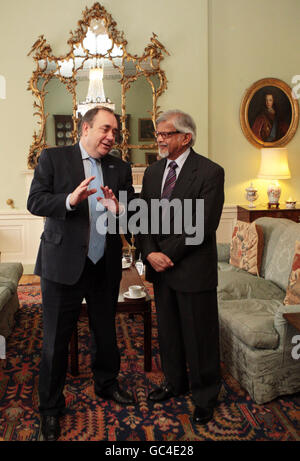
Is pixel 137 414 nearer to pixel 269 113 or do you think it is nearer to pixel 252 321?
pixel 252 321

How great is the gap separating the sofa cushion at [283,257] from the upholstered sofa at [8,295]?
83.4 inches

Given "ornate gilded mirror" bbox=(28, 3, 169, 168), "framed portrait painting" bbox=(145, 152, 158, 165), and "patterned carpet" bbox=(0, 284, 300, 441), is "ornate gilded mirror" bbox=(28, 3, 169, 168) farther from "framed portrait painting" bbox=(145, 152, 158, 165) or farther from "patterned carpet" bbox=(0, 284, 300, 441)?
"patterned carpet" bbox=(0, 284, 300, 441)

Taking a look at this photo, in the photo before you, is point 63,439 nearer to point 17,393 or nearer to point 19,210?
point 17,393

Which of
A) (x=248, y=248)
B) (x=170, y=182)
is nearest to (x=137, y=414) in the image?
(x=170, y=182)

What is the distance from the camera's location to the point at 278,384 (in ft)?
7.48

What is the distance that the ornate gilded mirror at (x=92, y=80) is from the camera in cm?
521

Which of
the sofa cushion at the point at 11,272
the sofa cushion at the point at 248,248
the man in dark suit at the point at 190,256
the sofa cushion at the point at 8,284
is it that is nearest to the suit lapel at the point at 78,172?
the man in dark suit at the point at 190,256

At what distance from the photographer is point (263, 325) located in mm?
2328

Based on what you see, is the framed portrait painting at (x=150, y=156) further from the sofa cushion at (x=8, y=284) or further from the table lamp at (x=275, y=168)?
the sofa cushion at (x=8, y=284)

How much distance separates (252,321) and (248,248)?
1.34m

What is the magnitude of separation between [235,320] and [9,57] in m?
4.53

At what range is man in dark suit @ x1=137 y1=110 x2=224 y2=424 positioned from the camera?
2092 millimetres
